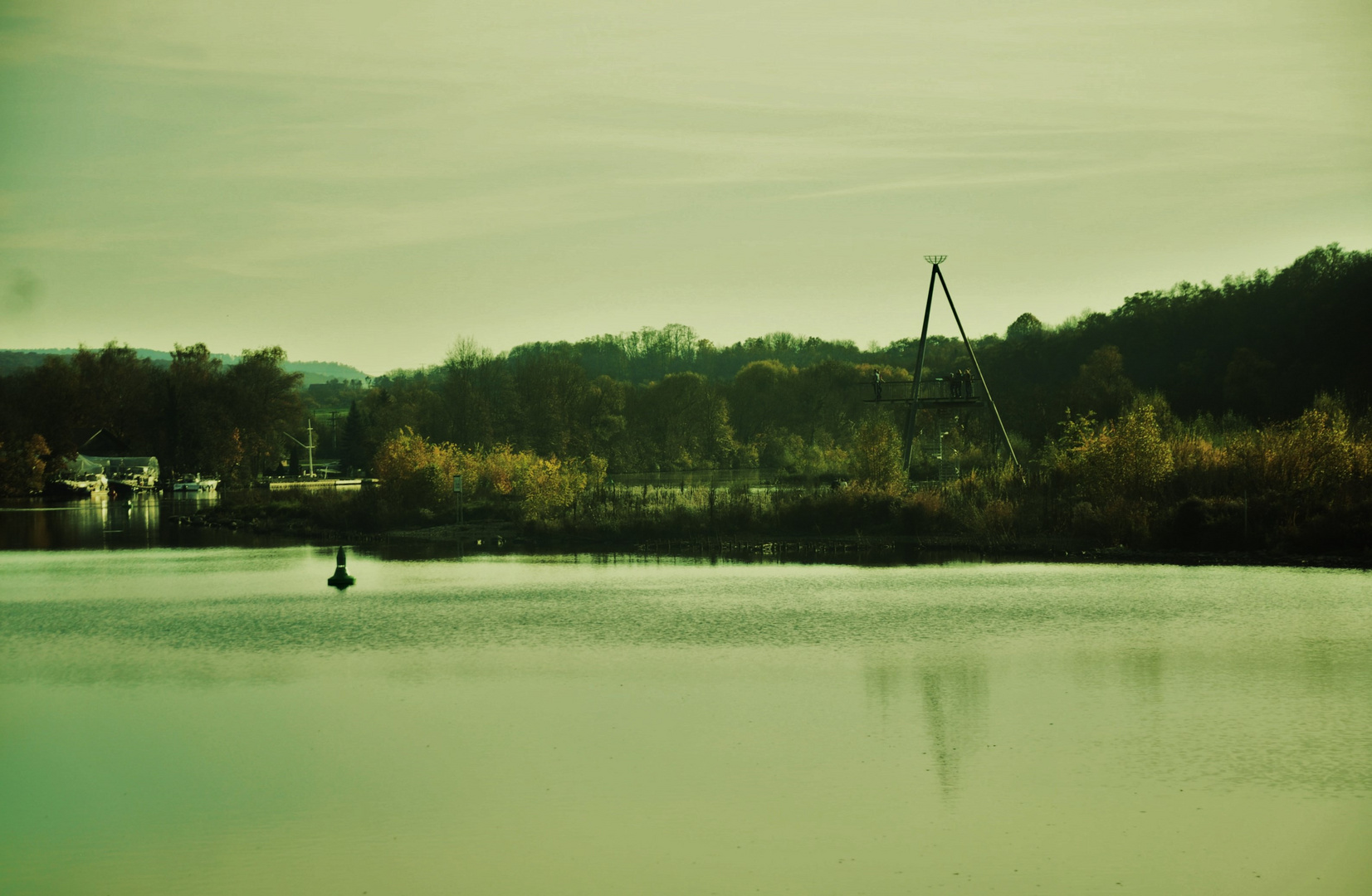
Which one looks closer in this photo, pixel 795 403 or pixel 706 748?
pixel 706 748

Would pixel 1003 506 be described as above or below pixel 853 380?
below

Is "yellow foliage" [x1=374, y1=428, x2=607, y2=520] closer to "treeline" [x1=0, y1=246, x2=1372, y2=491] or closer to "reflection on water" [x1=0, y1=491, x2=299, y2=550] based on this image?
"treeline" [x1=0, y1=246, x2=1372, y2=491]

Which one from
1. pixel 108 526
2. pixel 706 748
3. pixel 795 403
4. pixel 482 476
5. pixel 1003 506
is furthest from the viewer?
pixel 795 403

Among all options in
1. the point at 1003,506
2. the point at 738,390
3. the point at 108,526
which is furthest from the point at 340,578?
the point at 738,390

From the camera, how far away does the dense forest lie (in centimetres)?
4009

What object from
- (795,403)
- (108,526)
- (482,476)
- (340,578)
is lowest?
(340,578)

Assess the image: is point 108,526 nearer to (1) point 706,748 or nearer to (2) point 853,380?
(1) point 706,748

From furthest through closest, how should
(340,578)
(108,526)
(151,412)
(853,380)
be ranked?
1. (151,412)
2. (853,380)
3. (108,526)
4. (340,578)

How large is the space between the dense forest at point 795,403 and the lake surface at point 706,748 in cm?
1660

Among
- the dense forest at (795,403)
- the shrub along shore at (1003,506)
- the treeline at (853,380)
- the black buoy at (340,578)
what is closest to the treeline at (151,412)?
the dense forest at (795,403)

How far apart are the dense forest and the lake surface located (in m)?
16.6

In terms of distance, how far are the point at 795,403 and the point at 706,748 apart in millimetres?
94464

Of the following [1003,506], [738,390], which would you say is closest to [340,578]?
[1003,506]

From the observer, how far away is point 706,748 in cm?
1163
